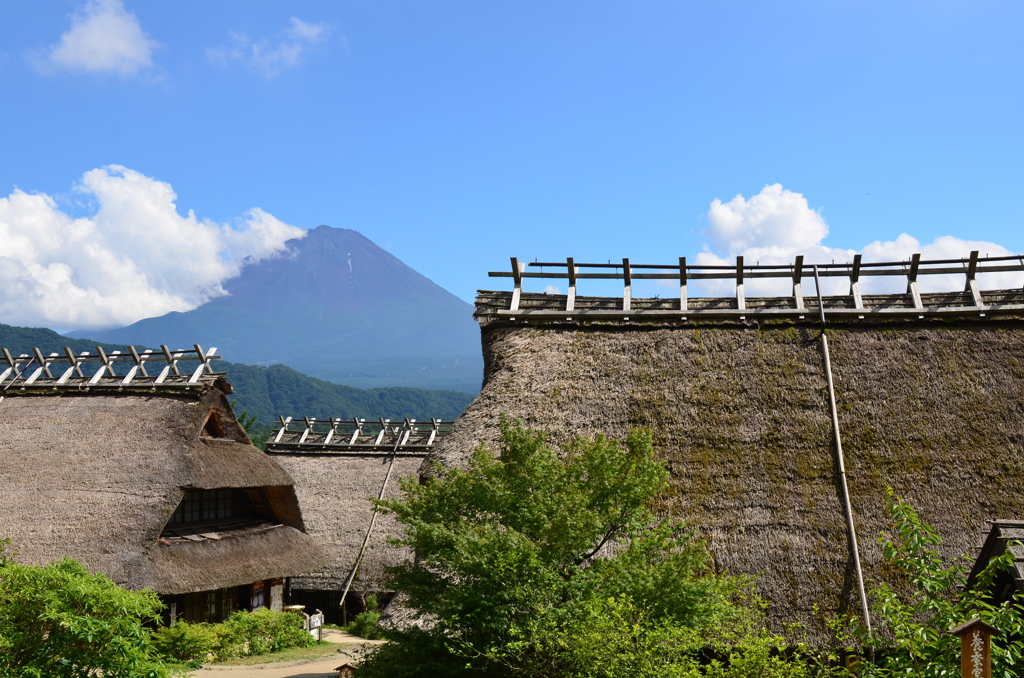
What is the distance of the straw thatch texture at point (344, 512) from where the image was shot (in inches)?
904

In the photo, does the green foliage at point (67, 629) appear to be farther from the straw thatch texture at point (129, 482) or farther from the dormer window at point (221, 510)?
the dormer window at point (221, 510)

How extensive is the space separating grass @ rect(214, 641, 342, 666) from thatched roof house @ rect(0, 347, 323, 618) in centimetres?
174

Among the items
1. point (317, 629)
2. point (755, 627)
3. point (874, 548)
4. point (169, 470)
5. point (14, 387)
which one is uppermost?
point (14, 387)

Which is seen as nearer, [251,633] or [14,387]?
[251,633]

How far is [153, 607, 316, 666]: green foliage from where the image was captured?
16078 mm

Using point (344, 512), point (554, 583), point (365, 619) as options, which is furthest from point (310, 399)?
point (554, 583)

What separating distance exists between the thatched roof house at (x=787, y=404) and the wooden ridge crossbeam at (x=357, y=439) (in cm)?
1301

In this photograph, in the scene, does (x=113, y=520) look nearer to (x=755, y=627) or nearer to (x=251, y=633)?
(x=251, y=633)

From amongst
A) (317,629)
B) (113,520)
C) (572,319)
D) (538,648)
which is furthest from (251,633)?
(538,648)

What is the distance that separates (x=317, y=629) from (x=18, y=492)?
8204mm

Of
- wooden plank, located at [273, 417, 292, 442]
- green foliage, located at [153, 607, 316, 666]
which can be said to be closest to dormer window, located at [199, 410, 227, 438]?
green foliage, located at [153, 607, 316, 666]

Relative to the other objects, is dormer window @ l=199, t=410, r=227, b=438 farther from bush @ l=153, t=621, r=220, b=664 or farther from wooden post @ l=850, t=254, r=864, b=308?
wooden post @ l=850, t=254, r=864, b=308

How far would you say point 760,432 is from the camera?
11875mm

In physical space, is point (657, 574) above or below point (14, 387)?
below
